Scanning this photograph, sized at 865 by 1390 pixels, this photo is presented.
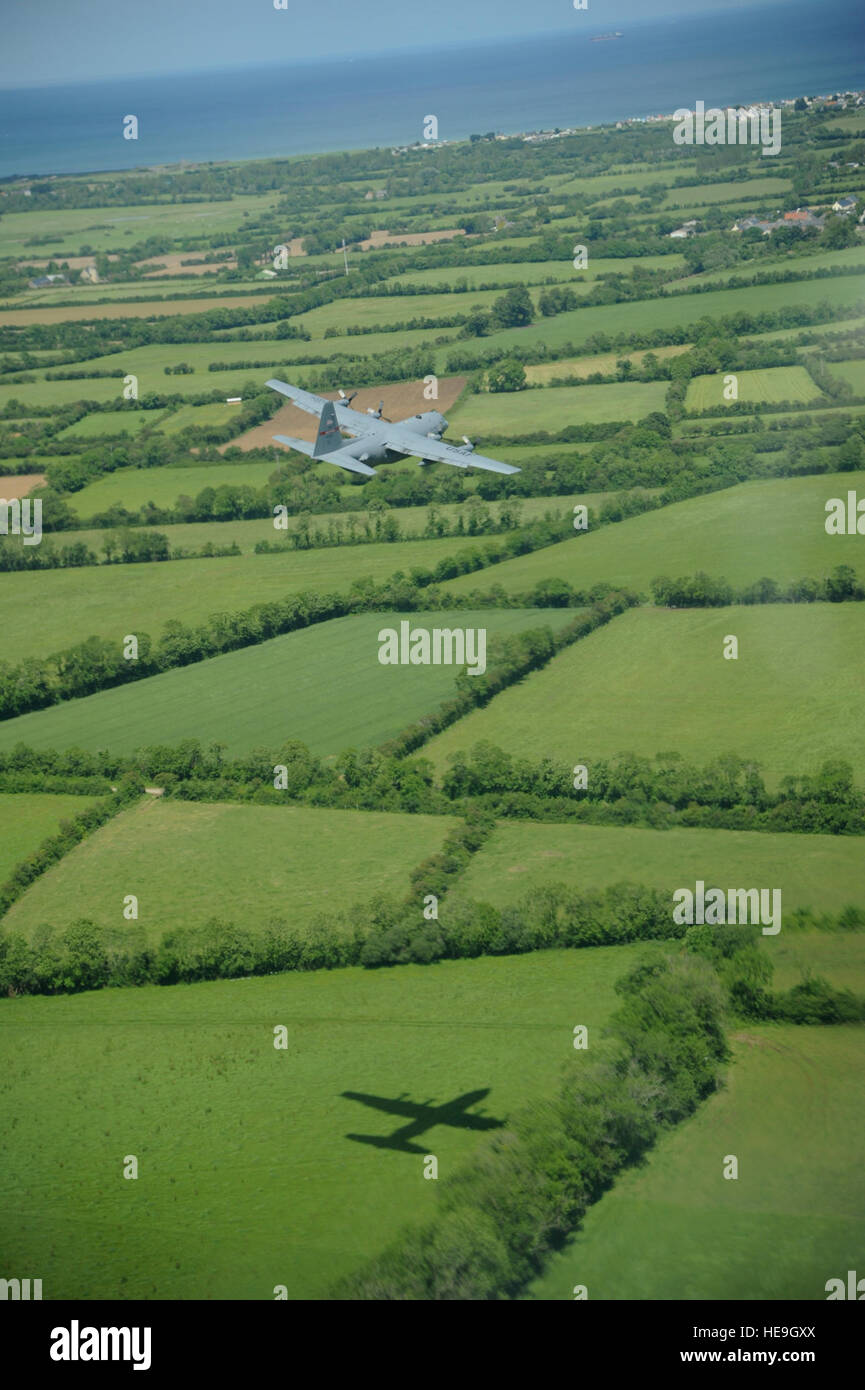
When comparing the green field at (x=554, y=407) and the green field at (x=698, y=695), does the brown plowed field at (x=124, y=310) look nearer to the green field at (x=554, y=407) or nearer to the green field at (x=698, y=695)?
the green field at (x=554, y=407)

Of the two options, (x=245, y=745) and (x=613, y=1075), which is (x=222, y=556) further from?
(x=613, y=1075)

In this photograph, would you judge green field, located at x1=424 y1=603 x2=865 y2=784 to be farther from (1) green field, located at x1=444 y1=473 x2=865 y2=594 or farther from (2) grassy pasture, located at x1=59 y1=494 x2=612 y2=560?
(2) grassy pasture, located at x1=59 y1=494 x2=612 y2=560

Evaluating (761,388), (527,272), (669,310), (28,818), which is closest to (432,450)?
(28,818)

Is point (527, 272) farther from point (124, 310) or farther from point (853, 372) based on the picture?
point (853, 372)

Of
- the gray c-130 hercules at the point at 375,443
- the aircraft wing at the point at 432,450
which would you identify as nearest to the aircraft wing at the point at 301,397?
the gray c-130 hercules at the point at 375,443

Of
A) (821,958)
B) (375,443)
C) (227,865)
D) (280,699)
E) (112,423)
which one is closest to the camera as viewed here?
(821,958)
